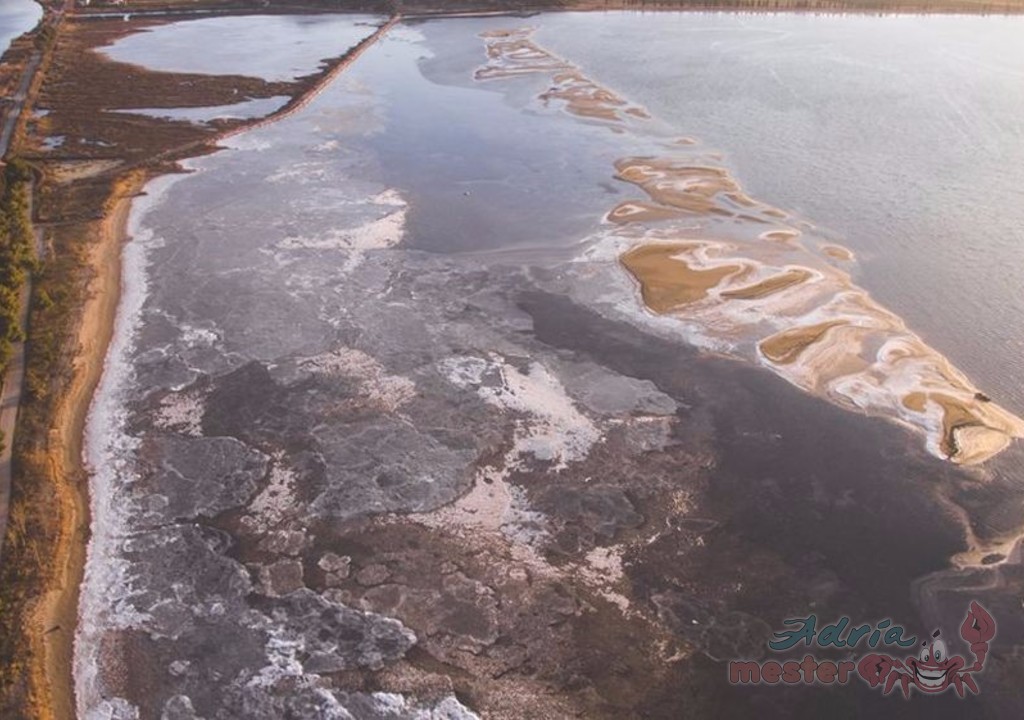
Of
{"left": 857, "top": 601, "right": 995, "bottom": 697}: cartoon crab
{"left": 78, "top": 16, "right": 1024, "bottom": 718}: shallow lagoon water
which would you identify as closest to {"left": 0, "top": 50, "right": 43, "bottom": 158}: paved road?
{"left": 78, "top": 16, "right": 1024, "bottom": 718}: shallow lagoon water

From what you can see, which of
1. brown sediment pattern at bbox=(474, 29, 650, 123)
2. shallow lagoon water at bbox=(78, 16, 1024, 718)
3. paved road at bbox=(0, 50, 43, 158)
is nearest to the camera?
shallow lagoon water at bbox=(78, 16, 1024, 718)

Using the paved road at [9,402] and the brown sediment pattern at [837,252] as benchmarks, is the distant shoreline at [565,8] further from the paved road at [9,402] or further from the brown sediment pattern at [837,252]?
the paved road at [9,402]

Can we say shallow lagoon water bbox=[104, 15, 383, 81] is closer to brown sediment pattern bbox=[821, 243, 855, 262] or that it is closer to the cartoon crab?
brown sediment pattern bbox=[821, 243, 855, 262]

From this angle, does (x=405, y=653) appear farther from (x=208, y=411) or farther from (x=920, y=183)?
(x=920, y=183)

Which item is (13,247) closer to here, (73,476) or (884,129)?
(73,476)

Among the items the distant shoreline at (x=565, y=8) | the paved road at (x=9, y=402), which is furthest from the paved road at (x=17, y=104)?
the distant shoreline at (x=565, y=8)

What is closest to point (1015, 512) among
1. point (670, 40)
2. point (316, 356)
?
point (316, 356)
